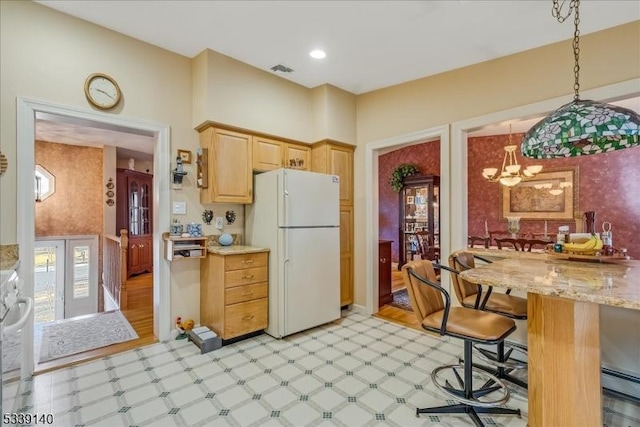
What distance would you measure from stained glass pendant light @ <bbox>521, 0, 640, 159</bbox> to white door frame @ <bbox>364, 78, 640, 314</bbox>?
1.04 m

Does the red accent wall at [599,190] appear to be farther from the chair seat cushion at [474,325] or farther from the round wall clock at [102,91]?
the round wall clock at [102,91]

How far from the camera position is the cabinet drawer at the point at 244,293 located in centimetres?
295

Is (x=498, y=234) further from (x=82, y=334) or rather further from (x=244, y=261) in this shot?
(x=82, y=334)

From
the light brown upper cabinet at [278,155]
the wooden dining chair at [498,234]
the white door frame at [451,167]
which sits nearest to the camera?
the white door frame at [451,167]

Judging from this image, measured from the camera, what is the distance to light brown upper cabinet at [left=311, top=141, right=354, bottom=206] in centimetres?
386

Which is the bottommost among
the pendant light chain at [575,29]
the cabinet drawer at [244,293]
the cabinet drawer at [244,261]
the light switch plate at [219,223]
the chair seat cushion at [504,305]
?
the cabinet drawer at [244,293]

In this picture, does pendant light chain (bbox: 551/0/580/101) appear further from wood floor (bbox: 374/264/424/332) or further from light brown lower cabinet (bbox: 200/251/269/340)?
light brown lower cabinet (bbox: 200/251/269/340)

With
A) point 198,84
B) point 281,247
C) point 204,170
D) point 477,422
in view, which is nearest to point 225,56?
point 198,84

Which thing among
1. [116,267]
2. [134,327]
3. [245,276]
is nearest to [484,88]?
[245,276]

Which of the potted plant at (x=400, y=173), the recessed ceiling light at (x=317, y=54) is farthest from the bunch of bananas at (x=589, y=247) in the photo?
the potted plant at (x=400, y=173)

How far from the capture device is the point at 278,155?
3664 mm

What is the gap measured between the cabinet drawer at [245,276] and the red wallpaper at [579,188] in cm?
494

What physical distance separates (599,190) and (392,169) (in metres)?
4.02

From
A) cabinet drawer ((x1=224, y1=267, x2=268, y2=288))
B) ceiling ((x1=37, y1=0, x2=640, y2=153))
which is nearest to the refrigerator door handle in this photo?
cabinet drawer ((x1=224, y1=267, x2=268, y2=288))
